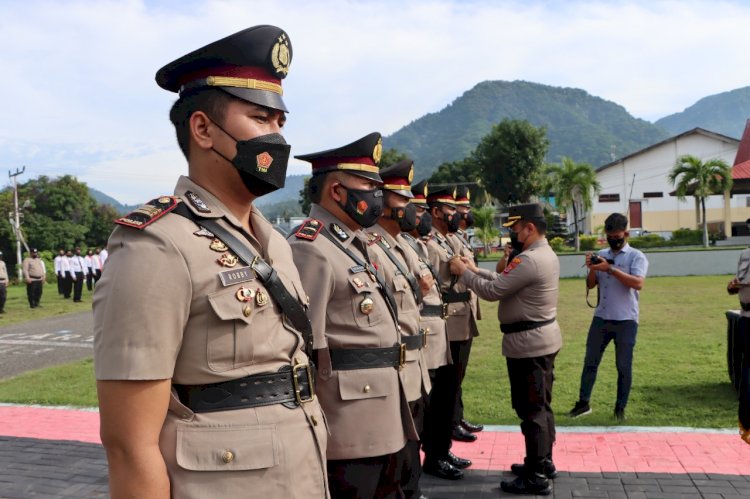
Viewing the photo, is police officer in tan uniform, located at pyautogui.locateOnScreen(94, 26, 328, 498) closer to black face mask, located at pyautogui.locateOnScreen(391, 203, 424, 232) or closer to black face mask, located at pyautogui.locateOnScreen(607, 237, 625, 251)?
black face mask, located at pyautogui.locateOnScreen(391, 203, 424, 232)

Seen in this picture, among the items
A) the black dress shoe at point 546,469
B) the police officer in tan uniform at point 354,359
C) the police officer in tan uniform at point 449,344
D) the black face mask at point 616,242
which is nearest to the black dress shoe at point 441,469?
the police officer in tan uniform at point 449,344

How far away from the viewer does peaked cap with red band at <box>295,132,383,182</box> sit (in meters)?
3.56

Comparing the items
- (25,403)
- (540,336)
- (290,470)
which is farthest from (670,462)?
(25,403)

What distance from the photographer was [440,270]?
6.02 meters

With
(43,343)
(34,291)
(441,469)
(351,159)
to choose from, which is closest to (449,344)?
(441,469)

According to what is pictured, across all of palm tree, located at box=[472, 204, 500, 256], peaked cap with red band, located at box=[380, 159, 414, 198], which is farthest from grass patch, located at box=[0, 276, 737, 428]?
palm tree, located at box=[472, 204, 500, 256]

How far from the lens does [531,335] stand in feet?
15.7

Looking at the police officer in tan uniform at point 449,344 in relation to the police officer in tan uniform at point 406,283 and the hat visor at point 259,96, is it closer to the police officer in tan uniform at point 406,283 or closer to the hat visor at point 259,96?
the police officer in tan uniform at point 406,283

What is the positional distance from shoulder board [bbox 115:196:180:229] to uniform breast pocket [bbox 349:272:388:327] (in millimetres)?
1446

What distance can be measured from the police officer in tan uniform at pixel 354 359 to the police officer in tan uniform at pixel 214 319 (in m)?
0.98

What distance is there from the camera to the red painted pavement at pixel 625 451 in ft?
16.1

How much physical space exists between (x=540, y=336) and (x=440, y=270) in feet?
4.81

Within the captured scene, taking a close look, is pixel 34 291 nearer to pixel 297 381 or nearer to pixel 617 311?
pixel 617 311

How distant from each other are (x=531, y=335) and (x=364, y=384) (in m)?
2.06
